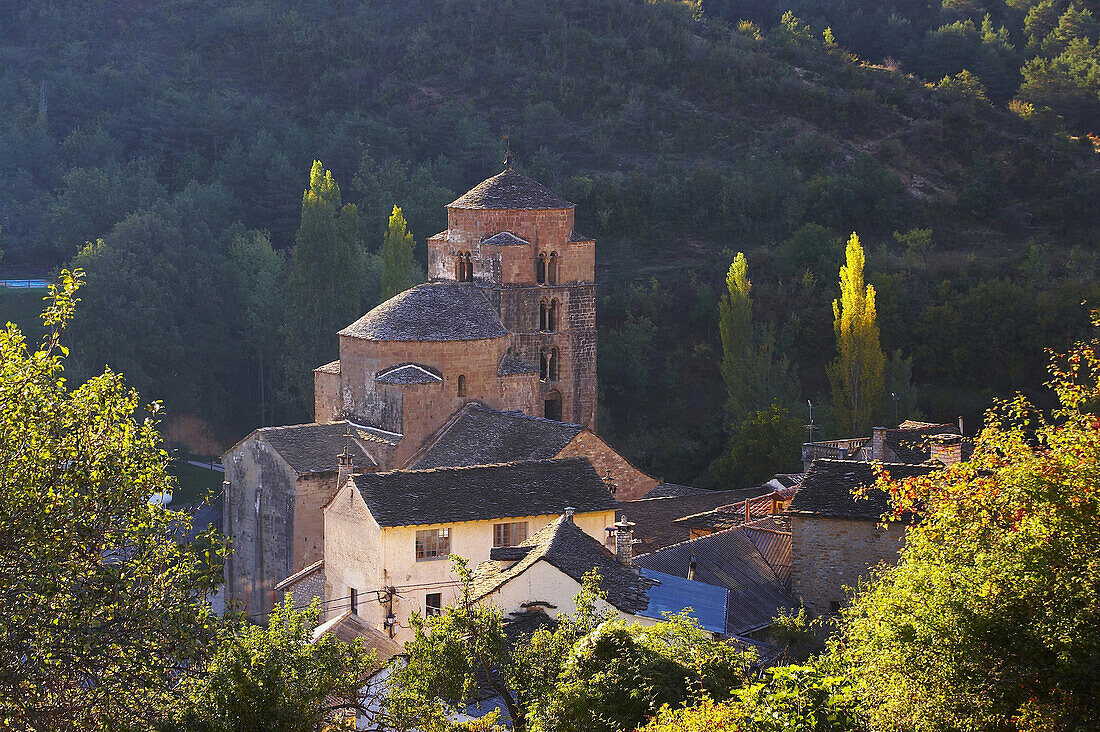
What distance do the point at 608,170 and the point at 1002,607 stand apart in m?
59.3

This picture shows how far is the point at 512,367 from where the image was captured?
114ft

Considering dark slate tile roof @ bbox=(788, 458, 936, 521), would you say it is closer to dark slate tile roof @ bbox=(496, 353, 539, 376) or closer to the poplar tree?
dark slate tile roof @ bbox=(496, 353, 539, 376)

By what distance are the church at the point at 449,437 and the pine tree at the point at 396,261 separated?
9504mm

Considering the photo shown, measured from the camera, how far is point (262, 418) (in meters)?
57.1

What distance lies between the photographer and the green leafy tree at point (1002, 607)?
41.7 feet

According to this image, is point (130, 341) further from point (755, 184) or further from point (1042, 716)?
point (1042, 716)

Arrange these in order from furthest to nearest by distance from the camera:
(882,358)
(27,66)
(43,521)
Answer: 1. (27,66)
2. (882,358)
3. (43,521)

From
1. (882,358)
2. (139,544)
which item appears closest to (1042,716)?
(139,544)

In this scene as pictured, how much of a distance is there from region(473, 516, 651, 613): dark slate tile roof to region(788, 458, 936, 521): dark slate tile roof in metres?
3.58

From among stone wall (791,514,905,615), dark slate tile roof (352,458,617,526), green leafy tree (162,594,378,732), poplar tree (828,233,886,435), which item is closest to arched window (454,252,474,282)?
dark slate tile roof (352,458,617,526)

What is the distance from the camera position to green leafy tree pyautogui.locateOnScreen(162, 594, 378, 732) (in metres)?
14.2

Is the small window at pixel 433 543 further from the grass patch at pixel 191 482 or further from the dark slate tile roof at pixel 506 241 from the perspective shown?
the grass patch at pixel 191 482

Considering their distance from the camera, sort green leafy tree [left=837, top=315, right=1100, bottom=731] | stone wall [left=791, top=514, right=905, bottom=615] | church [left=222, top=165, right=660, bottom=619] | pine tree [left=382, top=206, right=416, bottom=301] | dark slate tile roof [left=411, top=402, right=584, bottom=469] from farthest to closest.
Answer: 1. pine tree [left=382, top=206, right=416, bottom=301]
2. dark slate tile roof [left=411, top=402, right=584, bottom=469]
3. church [left=222, top=165, right=660, bottom=619]
4. stone wall [left=791, top=514, right=905, bottom=615]
5. green leafy tree [left=837, top=315, right=1100, bottom=731]

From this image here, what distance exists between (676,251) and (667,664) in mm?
48356
